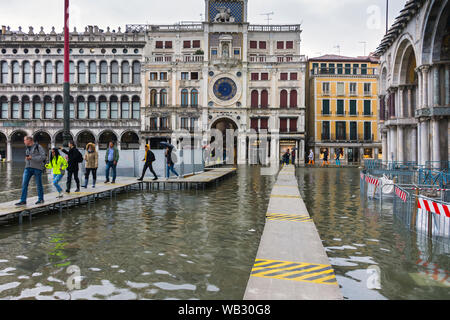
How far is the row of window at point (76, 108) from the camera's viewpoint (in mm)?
53594

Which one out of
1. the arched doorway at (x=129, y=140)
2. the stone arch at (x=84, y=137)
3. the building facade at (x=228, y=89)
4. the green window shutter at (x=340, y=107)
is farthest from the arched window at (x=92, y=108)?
the green window shutter at (x=340, y=107)

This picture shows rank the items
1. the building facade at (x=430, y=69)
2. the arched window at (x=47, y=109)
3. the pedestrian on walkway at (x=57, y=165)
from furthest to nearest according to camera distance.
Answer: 1. the arched window at (x=47, y=109)
2. the building facade at (x=430, y=69)
3. the pedestrian on walkway at (x=57, y=165)

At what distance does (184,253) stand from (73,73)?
52.1 m

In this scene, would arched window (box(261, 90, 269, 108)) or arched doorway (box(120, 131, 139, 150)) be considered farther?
arched doorway (box(120, 131, 139, 150))

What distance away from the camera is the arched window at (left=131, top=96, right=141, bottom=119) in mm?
54062

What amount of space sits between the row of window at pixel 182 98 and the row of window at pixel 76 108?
2.40 m

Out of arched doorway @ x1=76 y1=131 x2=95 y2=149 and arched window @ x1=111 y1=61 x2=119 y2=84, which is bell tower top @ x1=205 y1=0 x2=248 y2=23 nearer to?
arched window @ x1=111 y1=61 x2=119 y2=84

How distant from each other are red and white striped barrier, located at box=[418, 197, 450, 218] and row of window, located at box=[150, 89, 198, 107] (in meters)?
45.4

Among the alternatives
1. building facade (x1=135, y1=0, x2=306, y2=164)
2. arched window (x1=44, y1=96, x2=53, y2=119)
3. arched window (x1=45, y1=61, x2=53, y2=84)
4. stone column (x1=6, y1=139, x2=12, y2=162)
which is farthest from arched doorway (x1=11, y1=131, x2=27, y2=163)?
building facade (x1=135, y1=0, x2=306, y2=164)

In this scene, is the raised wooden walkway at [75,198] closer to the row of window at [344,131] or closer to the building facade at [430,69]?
the building facade at [430,69]

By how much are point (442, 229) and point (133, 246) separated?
21.4 ft

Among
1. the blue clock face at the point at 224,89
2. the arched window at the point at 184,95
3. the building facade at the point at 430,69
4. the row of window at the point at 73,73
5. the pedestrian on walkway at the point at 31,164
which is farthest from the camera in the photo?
the row of window at the point at 73,73

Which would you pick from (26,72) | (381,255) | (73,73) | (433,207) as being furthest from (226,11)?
(381,255)
